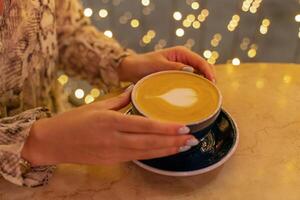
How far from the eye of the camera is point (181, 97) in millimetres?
743

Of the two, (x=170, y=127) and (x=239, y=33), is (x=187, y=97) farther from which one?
(x=239, y=33)

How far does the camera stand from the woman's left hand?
0.89 meters

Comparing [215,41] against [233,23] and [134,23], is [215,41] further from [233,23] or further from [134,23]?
[134,23]

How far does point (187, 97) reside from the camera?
75 cm

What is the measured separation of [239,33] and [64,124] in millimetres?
1607

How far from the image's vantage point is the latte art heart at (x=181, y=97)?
0.73m

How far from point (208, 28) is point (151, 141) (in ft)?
5.15

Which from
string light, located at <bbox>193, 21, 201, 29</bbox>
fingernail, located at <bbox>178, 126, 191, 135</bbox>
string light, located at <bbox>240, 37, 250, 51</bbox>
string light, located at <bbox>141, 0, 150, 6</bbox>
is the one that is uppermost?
fingernail, located at <bbox>178, 126, 191, 135</bbox>

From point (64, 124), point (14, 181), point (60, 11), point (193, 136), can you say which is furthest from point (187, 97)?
point (60, 11)

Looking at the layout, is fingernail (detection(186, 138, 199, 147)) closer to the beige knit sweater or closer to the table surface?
the table surface

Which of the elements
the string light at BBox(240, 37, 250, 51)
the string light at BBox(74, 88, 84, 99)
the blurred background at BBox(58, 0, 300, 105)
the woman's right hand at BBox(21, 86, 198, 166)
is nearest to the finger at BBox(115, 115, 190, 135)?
the woman's right hand at BBox(21, 86, 198, 166)

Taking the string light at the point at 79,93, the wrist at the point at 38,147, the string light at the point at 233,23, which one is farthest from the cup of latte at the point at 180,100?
the string light at the point at 233,23

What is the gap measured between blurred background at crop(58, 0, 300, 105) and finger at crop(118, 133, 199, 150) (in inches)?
57.2

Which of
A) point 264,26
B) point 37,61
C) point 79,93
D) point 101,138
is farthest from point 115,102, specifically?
point 264,26
